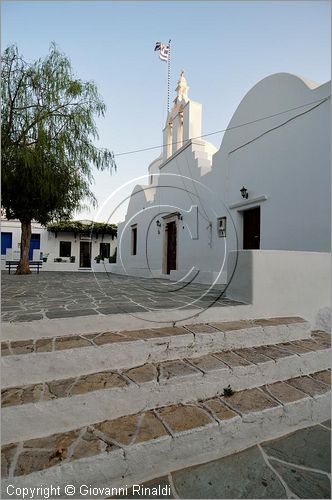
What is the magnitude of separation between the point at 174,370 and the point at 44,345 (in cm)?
101

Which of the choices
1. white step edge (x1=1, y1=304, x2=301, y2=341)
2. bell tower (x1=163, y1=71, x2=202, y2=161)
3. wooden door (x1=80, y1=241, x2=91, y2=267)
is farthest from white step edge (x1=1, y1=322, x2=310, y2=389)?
wooden door (x1=80, y1=241, x2=91, y2=267)

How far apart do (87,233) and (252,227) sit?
15279 mm

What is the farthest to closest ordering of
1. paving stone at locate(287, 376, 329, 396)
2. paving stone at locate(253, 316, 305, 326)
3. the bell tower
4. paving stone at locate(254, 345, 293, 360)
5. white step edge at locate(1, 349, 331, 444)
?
the bell tower
paving stone at locate(253, 316, 305, 326)
paving stone at locate(254, 345, 293, 360)
paving stone at locate(287, 376, 329, 396)
white step edge at locate(1, 349, 331, 444)

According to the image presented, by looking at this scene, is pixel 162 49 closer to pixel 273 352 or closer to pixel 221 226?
pixel 221 226

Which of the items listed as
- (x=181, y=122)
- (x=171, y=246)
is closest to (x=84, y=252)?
(x=171, y=246)

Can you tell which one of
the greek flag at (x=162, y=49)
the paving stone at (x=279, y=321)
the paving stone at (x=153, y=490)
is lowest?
the paving stone at (x=153, y=490)

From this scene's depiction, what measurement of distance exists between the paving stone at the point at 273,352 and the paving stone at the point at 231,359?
0.94ft

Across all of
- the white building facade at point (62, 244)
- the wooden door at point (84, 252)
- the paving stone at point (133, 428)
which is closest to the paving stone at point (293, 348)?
the paving stone at point (133, 428)

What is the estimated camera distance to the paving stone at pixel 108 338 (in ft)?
7.38

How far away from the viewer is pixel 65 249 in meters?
19.9

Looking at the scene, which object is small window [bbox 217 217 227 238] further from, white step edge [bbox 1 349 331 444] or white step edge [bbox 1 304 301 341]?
white step edge [bbox 1 349 331 444]

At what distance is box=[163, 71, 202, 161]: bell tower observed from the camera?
8.95 meters

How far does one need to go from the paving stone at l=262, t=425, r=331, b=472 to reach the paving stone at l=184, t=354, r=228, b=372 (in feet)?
1.90

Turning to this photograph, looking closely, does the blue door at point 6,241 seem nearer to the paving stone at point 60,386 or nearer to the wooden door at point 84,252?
the wooden door at point 84,252
